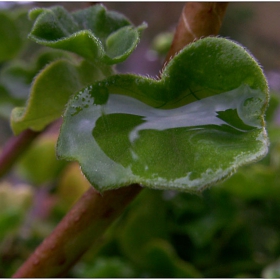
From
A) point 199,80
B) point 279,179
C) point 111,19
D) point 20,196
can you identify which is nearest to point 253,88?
point 199,80

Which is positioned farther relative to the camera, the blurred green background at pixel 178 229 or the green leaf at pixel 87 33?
the blurred green background at pixel 178 229

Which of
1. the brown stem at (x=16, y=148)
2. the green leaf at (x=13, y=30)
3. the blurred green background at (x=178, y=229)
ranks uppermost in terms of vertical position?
the green leaf at (x=13, y=30)

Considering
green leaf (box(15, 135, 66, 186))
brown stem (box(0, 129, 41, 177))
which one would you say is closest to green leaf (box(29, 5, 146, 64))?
brown stem (box(0, 129, 41, 177))

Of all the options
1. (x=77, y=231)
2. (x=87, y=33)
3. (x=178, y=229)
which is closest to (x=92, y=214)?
(x=77, y=231)

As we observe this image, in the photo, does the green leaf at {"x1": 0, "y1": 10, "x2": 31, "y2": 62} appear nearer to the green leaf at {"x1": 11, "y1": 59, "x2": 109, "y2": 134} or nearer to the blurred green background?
the blurred green background

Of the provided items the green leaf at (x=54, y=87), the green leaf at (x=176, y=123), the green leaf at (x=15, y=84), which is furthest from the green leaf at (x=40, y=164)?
the green leaf at (x=176, y=123)

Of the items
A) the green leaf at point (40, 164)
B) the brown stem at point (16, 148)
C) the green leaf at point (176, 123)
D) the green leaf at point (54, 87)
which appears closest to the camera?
the green leaf at point (176, 123)

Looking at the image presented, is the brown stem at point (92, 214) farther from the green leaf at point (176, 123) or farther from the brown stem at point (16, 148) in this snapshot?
the brown stem at point (16, 148)
